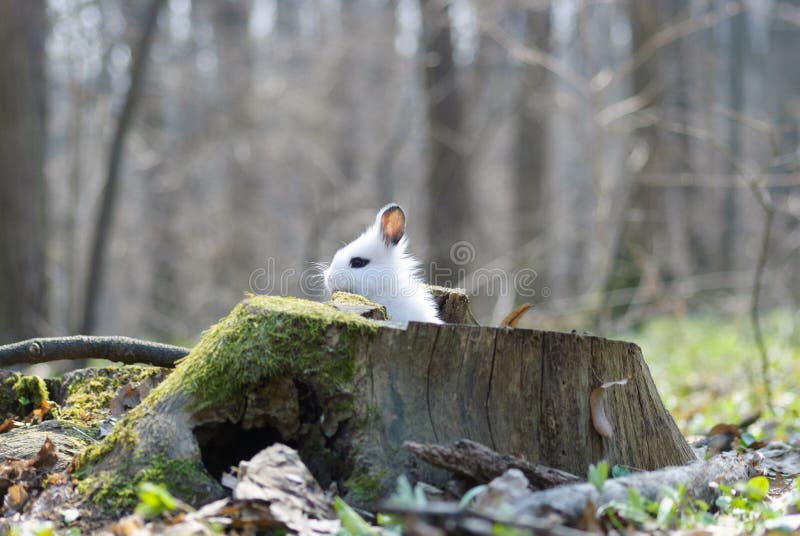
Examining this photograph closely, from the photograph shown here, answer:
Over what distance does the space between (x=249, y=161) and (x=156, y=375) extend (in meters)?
20.3

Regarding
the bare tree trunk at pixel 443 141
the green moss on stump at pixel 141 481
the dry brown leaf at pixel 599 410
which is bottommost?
the green moss on stump at pixel 141 481

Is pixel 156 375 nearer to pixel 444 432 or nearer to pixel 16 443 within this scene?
pixel 16 443

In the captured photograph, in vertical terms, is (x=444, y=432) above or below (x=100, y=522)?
above

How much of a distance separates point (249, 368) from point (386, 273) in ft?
6.65

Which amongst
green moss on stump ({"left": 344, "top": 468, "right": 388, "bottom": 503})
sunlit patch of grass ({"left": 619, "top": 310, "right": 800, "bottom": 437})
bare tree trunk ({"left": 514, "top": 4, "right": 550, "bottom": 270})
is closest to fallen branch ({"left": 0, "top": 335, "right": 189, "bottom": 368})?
green moss on stump ({"left": 344, "top": 468, "right": 388, "bottom": 503})

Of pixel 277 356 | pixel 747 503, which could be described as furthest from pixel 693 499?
pixel 277 356

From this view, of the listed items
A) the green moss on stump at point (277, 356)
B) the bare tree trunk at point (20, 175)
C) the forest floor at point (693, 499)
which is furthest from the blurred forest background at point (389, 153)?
the green moss on stump at point (277, 356)

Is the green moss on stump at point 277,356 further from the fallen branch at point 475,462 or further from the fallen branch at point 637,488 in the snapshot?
the fallen branch at point 637,488

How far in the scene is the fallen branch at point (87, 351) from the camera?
3947 mm

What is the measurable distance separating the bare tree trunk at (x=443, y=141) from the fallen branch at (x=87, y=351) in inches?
368

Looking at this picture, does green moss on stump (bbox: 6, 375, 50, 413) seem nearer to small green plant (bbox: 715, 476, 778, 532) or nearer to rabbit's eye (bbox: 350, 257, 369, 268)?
rabbit's eye (bbox: 350, 257, 369, 268)

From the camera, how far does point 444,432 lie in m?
3.32

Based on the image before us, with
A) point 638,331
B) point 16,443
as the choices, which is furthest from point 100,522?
point 638,331

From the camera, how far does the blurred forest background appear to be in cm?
1012
